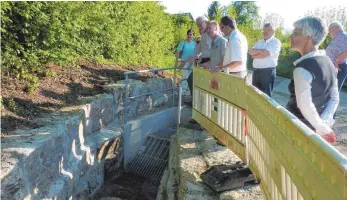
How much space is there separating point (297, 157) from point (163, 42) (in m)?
11.0

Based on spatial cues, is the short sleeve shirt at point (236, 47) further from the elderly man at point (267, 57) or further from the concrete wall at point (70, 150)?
the concrete wall at point (70, 150)

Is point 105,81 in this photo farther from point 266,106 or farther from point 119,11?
point 266,106

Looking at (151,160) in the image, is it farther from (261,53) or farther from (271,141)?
(271,141)

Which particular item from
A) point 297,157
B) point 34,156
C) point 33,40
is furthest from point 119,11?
point 297,157

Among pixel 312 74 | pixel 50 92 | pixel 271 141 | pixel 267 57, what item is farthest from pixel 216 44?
pixel 271 141

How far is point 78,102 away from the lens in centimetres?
612

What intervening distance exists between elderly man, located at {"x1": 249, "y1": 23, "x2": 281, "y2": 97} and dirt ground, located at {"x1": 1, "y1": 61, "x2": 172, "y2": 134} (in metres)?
3.00

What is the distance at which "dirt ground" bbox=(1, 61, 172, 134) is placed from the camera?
193 inches

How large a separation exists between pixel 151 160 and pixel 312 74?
193 inches

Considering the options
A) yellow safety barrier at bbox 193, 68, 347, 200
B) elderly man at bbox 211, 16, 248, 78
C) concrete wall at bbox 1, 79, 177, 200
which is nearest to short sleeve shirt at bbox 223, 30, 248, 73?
elderly man at bbox 211, 16, 248, 78

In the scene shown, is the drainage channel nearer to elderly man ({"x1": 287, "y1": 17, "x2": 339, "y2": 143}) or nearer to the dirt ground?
the dirt ground

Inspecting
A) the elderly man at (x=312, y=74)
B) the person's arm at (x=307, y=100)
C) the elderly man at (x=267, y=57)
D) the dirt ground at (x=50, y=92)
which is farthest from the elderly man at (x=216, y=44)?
the person's arm at (x=307, y=100)

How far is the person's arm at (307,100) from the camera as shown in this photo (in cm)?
286

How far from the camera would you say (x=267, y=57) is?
559 cm
